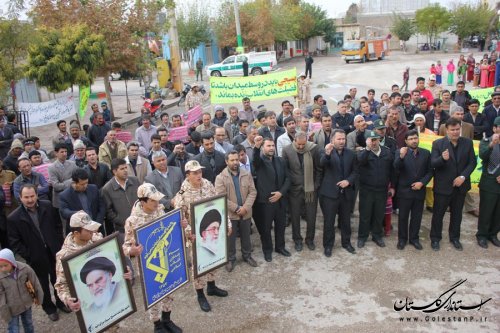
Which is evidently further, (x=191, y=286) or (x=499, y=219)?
(x=499, y=219)

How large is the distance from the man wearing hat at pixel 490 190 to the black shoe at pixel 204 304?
169 inches

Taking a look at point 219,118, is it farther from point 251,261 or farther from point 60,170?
point 251,261

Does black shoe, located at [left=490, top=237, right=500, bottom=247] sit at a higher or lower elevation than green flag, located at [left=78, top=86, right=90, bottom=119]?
lower

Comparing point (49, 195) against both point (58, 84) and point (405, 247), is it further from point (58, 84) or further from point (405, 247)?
point (58, 84)

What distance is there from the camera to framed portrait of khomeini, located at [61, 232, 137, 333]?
373 centimetres

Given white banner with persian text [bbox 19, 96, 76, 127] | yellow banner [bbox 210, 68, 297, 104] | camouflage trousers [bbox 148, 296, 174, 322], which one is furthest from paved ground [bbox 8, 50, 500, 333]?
white banner with persian text [bbox 19, 96, 76, 127]

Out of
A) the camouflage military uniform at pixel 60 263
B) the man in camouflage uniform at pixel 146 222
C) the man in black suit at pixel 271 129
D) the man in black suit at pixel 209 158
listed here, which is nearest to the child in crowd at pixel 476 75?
the man in black suit at pixel 271 129

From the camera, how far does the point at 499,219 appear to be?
6.46 meters

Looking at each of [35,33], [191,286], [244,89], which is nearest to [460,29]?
[244,89]

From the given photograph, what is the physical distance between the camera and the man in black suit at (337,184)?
6246 millimetres

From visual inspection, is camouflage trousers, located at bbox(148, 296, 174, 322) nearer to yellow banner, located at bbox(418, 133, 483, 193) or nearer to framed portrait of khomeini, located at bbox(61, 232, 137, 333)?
framed portrait of khomeini, located at bbox(61, 232, 137, 333)

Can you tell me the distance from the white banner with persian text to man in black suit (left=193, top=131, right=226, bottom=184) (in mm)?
6645

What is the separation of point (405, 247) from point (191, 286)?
3364 mm

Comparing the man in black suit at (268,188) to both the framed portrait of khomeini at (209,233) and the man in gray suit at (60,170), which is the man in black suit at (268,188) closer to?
the framed portrait of khomeini at (209,233)
